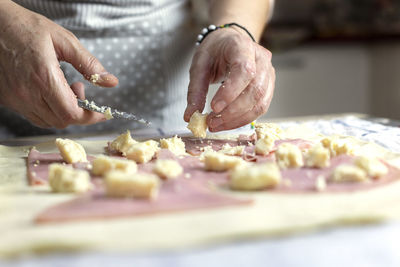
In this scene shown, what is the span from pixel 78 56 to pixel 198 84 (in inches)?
12.0

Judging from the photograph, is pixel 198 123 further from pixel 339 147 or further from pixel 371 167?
pixel 371 167

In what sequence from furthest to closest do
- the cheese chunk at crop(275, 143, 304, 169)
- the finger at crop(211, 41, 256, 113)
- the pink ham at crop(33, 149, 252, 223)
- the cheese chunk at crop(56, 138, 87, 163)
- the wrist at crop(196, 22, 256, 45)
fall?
the wrist at crop(196, 22, 256, 45) < the finger at crop(211, 41, 256, 113) < the cheese chunk at crop(56, 138, 87, 163) < the cheese chunk at crop(275, 143, 304, 169) < the pink ham at crop(33, 149, 252, 223)

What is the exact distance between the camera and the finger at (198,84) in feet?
3.63

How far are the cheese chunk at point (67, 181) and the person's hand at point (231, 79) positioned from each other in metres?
0.40

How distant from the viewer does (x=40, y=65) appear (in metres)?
0.99

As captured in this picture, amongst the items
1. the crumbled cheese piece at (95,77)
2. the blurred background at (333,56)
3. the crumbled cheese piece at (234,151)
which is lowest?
the blurred background at (333,56)

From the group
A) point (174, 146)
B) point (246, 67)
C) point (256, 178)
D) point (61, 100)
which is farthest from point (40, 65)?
point (256, 178)

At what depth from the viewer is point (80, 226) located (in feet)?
1.85

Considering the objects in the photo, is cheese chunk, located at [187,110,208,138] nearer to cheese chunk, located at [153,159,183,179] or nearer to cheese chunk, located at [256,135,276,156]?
cheese chunk, located at [256,135,276,156]

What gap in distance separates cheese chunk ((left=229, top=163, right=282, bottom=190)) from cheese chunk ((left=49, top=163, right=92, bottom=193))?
240mm

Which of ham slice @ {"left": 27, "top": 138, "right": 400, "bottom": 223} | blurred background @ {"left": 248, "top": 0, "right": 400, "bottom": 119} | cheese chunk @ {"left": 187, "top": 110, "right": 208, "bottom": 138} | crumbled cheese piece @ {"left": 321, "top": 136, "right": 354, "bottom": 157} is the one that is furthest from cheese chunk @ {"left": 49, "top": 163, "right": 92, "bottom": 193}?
blurred background @ {"left": 248, "top": 0, "right": 400, "bottom": 119}

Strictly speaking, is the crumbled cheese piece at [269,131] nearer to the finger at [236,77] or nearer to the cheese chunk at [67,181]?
the finger at [236,77]

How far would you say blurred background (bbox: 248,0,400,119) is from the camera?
308cm

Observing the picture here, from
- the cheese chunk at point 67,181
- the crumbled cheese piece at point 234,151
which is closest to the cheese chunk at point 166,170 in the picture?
the cheese chunk at point 67,181
